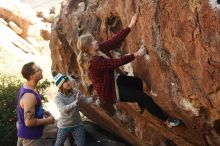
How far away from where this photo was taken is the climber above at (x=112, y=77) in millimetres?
6496

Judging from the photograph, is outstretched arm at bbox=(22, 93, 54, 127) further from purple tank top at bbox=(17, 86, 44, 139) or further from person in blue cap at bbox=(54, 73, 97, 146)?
person in blue cap at bbox=(54, 73, 97, 146)

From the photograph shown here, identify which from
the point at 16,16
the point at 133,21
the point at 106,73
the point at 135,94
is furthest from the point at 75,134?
the point at 16,16

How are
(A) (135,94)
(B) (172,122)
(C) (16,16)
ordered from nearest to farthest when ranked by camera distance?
(A) (135,94), (B) (172,122), (C) (16,16)

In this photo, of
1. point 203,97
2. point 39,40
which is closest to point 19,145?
point 203,97

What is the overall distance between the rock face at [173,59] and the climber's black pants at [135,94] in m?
0.11

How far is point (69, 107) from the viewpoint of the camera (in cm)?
731

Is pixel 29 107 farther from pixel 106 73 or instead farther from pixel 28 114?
pixel 106 73

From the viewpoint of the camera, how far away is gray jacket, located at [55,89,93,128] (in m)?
7.39

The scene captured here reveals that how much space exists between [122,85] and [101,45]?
83 cm

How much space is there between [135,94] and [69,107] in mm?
1220

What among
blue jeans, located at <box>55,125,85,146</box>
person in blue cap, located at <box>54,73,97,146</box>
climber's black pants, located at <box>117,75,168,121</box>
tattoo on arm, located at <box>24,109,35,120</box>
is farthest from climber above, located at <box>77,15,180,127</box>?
blue jeans, located at <box>55,125,85,146</box>

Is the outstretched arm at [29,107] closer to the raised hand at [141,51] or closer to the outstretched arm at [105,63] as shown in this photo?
the outstretched arm at [105,63]

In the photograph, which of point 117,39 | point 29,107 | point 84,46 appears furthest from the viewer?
point 117,39

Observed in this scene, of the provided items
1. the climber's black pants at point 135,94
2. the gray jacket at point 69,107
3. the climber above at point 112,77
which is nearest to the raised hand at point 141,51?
the climber above at point 112,77
